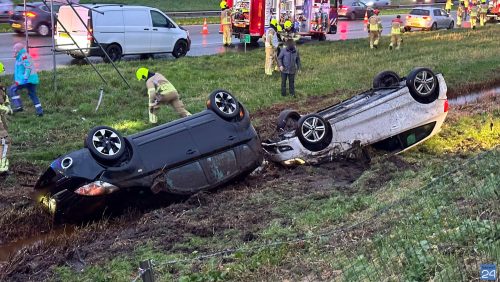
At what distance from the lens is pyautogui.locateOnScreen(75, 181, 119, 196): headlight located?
7.99 m

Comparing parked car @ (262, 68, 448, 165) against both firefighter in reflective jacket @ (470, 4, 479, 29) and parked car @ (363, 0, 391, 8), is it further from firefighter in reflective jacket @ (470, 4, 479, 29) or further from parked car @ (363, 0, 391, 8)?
parked car @ (363, 0, 391, 8)

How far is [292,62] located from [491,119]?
4896 millimetres

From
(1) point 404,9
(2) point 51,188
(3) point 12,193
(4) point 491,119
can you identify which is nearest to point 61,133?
(3) point 12,193

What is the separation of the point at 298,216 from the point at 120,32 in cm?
1335

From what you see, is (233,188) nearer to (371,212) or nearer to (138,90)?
(371,212)

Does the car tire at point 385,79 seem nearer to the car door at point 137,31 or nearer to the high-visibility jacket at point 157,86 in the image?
the high-visibility jacket at point 157,86

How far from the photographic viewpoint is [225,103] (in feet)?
31.5

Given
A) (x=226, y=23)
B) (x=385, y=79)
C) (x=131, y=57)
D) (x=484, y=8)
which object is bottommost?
(x=131, y=57)

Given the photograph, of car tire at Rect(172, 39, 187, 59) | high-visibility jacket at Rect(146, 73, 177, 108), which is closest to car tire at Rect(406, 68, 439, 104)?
high-visibility jacket at Rect(146, 73, 177, 108)

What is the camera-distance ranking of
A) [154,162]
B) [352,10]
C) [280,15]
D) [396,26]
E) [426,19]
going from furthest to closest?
[352,10] → [426,19] → [280,15] → [396,26] → [154,162]

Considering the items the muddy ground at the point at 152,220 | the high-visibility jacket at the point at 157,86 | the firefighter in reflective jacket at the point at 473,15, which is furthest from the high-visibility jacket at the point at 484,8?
the high-visibility jacket at the point at 157,86

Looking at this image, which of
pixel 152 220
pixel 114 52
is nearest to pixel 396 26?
pixel 114 52

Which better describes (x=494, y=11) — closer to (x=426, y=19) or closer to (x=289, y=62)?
(x=426, y=19)

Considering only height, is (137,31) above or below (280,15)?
below
